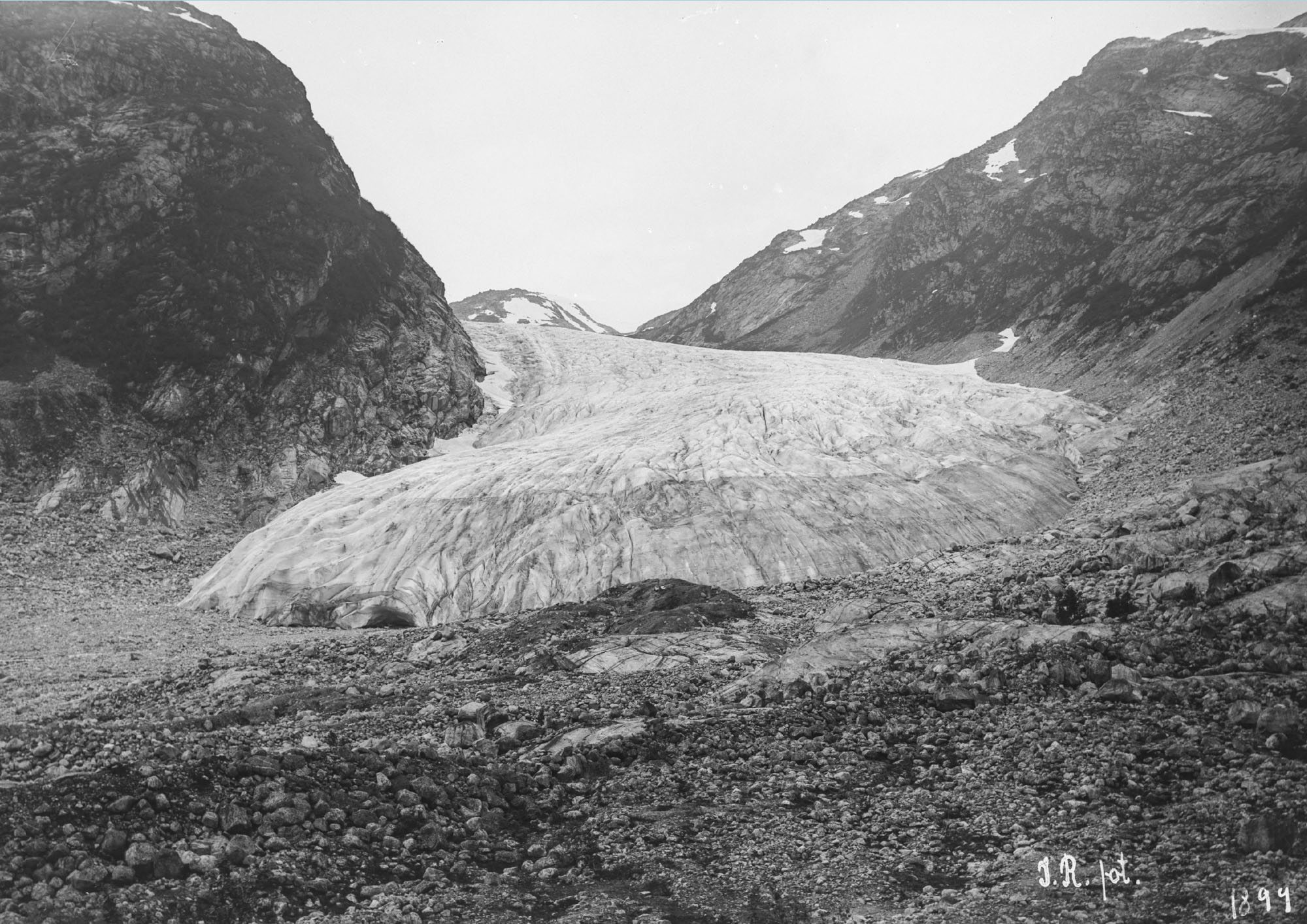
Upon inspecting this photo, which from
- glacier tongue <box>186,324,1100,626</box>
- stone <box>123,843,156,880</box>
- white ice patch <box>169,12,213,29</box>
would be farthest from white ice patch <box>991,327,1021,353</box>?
stone <box>123,843,156,880</box>

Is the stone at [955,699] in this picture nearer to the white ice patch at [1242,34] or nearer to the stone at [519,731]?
the stone at [519,731]

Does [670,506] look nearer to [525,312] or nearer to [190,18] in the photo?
[190,18]

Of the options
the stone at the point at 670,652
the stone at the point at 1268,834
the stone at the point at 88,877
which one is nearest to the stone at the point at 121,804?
the stone at the point at 88,877

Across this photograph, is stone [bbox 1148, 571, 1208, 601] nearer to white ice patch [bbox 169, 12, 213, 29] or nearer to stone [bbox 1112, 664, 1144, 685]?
stone [bbox 1112, 664, 1144, 685]

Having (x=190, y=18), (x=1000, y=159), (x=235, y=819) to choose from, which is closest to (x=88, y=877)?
(x=235, y=819)

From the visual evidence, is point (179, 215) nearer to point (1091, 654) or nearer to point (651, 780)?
point (651, 780)

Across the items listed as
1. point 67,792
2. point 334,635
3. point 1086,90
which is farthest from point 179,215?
point 1086,90
